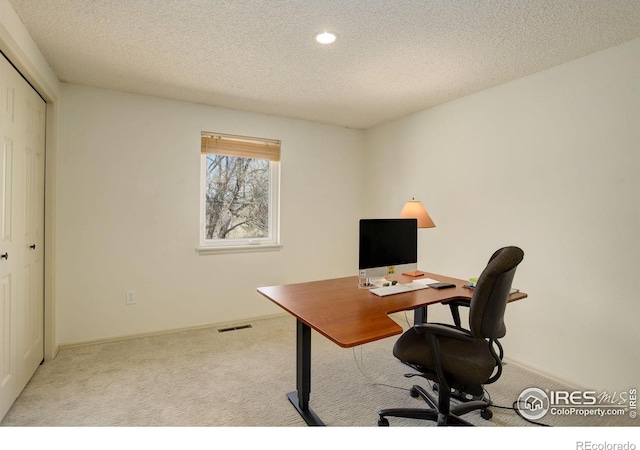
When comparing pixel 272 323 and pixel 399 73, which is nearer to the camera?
pixel 399 73

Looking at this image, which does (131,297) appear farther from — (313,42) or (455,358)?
(455,358)

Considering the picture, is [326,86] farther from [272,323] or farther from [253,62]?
[272,323]

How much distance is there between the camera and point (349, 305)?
1936 mm

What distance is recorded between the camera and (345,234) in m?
4.34

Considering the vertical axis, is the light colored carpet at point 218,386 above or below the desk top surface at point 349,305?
below

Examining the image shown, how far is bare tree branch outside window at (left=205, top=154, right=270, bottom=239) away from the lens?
3627 millimetres

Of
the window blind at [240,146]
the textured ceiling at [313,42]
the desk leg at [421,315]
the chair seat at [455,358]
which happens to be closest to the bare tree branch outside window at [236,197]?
the window blind at [240,146]

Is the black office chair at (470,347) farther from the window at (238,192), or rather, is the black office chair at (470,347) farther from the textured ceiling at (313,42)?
the window at (238,192)

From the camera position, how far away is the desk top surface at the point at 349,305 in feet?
4.97

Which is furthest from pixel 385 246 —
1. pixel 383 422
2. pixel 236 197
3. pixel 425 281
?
pixel 236 197

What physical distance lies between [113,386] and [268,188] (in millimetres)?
2359

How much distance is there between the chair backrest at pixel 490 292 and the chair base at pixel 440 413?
522mm

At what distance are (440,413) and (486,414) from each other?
0.44m
